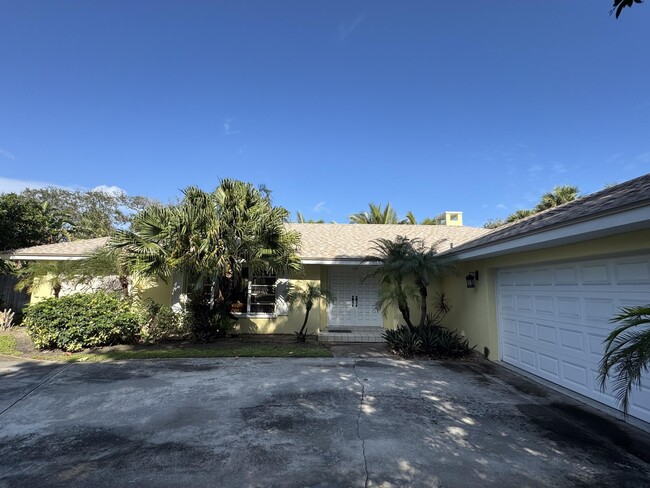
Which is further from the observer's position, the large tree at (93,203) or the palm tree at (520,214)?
the large tree at (93,203)

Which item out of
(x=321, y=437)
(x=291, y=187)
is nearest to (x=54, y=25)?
(x=291, y=187)

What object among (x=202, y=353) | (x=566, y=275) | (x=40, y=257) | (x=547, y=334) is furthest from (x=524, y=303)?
(x=40, y=257)

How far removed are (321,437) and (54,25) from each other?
11.9 meters

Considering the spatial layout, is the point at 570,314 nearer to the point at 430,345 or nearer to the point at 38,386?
the point at 430,345

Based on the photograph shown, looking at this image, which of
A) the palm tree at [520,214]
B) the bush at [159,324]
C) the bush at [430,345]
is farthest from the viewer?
the palm tree at [520,214]

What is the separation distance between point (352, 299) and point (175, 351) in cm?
651

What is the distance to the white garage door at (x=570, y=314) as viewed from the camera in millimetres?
4793

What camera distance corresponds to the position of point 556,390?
19.4 feet

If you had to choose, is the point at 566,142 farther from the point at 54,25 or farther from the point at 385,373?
the point at 54,25

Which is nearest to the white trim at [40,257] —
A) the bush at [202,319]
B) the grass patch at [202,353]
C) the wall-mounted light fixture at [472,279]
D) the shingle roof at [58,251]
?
the shingle roof at [58,251]

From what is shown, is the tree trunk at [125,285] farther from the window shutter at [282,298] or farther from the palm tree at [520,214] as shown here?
the palm tree at [520,214]

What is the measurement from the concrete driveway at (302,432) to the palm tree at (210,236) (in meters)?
2.95

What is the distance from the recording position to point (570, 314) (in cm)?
588

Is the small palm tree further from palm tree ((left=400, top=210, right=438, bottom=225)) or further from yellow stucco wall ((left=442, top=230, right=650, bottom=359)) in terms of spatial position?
palm tree ((left=400, top=210, right=438, bottom=225))
